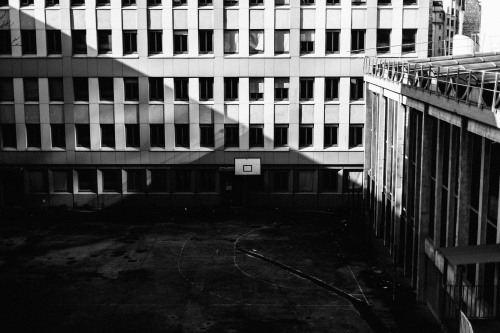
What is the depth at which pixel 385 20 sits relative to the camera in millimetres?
53781

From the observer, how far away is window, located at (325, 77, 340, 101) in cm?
5434

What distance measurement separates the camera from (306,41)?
54156mm

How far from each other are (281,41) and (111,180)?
1784cm

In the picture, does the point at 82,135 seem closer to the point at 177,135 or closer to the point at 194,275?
the point at 177,135

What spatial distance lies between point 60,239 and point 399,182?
75.0 feet

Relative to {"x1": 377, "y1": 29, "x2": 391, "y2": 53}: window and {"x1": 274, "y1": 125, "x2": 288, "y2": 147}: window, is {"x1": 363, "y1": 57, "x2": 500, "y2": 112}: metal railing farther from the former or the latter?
{"x1": 274, "y1": 125, "x2": 288, "y2": 147}: window

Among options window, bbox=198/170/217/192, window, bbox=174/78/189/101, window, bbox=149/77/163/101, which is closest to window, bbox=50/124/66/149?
window, bbox=149/77/163/101

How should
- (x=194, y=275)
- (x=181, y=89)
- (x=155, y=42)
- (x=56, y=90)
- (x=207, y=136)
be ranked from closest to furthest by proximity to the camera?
(x=194, y=275) < (x=155, y=42) < (x=181, y=89) < (x=56, y=90) < (x=207, y=136)

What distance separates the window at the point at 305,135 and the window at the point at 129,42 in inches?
579

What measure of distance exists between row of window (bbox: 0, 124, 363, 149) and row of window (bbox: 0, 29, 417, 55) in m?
5.95

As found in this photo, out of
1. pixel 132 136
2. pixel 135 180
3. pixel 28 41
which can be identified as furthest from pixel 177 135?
pixel 28 41

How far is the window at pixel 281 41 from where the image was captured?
177ft

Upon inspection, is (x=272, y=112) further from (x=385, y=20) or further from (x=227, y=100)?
(x=385, y=20)

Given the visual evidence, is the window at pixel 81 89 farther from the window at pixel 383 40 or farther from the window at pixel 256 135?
the window at pixel 383 40
